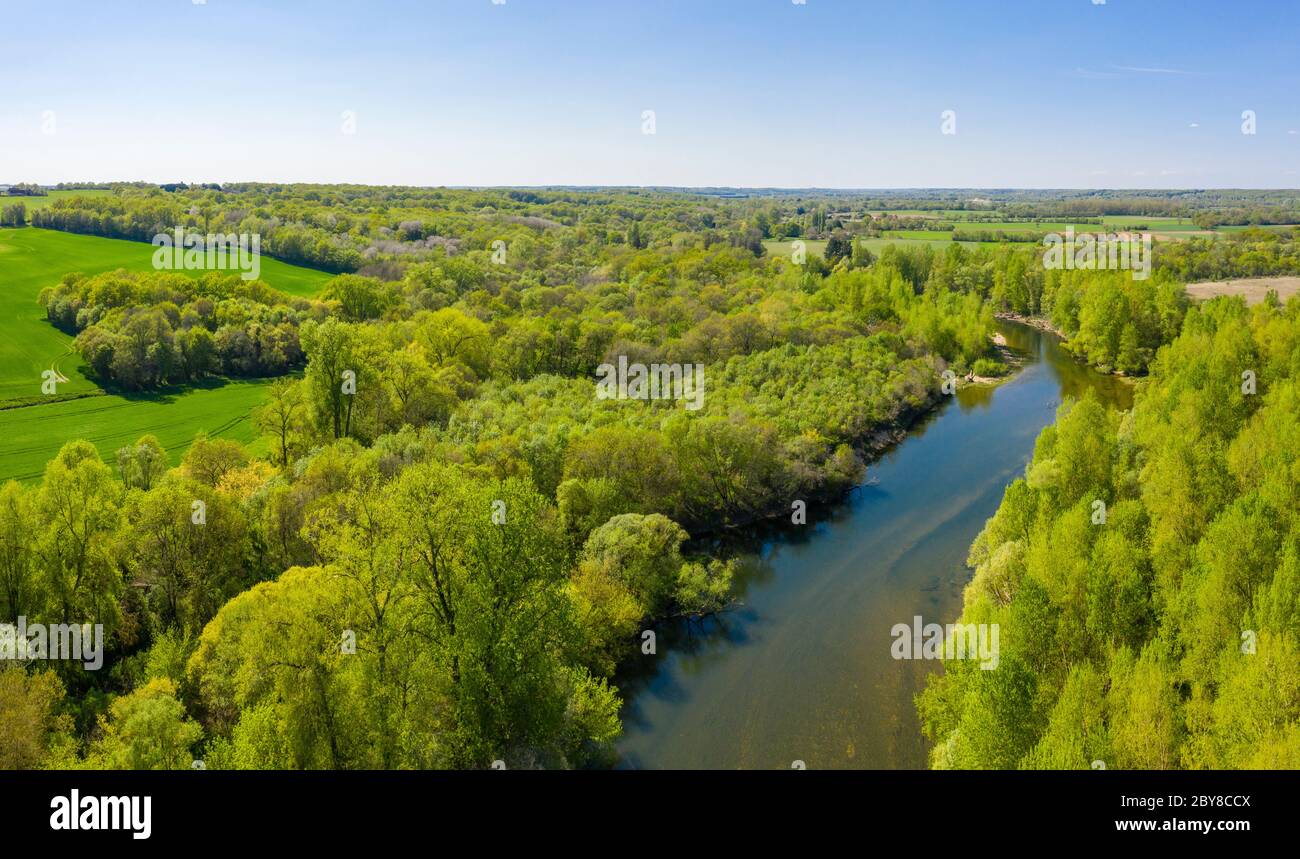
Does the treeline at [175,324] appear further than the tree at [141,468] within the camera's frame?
Yes

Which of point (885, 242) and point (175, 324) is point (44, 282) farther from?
point (885, 242)

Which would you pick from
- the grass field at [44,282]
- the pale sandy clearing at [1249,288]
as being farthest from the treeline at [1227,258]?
the grass field at [44,282]

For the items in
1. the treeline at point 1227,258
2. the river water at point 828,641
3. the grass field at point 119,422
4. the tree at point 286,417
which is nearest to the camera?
the river water at point 828,641

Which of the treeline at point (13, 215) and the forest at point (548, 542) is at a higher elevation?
the treeline at point (13, 215)

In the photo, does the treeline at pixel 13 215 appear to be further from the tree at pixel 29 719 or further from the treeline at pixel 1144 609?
the treeline at pixel 1144 609

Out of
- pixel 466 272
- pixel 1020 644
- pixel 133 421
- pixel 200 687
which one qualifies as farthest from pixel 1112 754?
pixel 466 272
